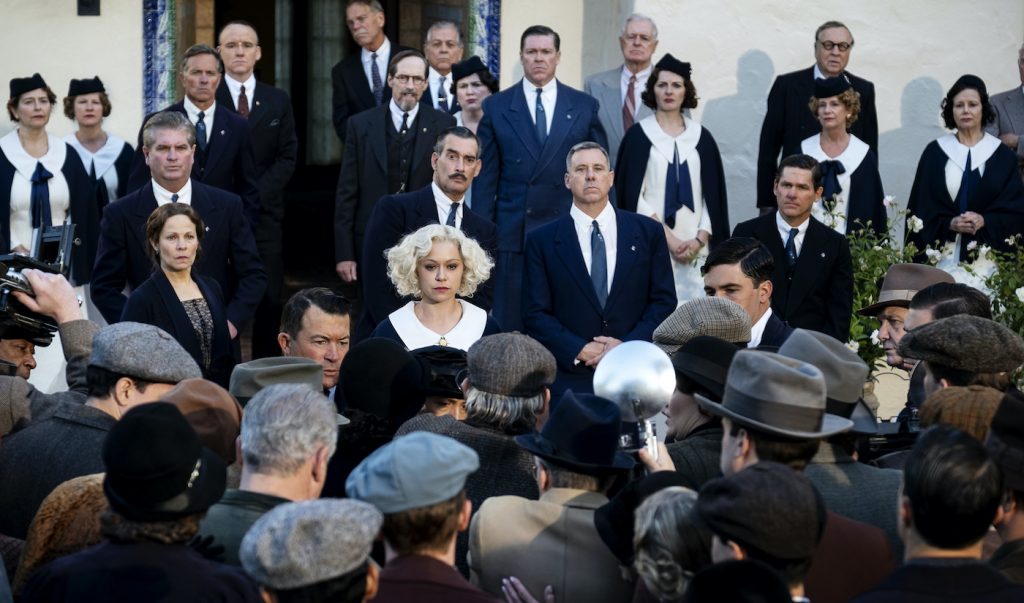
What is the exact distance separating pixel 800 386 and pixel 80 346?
270cm

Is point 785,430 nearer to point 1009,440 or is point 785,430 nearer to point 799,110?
point 1009,440

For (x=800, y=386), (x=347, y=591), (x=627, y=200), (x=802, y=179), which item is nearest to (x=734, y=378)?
(x=800, y=386)

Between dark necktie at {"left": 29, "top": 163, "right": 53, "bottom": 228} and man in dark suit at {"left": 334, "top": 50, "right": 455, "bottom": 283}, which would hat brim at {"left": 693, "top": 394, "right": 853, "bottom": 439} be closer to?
man in dark suit at {"left": 334, "top": 50, "right": 455, "bottom": 283}

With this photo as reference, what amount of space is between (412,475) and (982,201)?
6.68 m

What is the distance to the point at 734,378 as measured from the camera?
169 inches

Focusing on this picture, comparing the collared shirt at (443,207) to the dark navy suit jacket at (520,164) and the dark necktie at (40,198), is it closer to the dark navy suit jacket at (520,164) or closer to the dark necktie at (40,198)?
the dark navy suit jacket at (520,164)

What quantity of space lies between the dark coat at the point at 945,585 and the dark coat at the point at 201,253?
4.72 m

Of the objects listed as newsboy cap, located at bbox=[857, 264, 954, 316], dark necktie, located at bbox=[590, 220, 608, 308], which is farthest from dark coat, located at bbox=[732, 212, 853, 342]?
dark necktie, located at bbox=[590, 220, 608, 308]

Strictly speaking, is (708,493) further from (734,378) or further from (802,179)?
(802,179)

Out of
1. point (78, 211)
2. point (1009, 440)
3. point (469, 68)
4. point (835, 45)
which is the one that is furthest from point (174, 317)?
point (835, 45)

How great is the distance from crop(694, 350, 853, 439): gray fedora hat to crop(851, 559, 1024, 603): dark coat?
616 millimetres

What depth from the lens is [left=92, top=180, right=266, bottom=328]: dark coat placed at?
7750mm

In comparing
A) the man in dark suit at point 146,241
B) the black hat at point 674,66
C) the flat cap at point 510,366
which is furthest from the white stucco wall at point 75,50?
the flat cap at point 510,366

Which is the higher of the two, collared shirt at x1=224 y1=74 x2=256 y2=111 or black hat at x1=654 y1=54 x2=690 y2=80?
black hat at x1=654 y1=54 x2=690 y2=80
